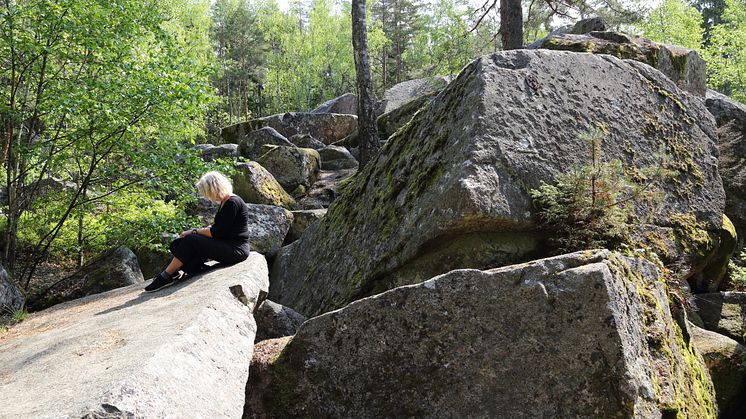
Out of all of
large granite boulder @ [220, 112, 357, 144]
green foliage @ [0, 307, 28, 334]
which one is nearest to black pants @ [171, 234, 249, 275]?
green foliage @ [0, 307, 28, 334]

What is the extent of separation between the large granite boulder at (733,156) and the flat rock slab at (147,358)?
→ 24.8 feet

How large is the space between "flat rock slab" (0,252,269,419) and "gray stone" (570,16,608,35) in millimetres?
12729

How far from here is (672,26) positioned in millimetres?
35750

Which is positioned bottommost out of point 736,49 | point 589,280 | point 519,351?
point 519,351

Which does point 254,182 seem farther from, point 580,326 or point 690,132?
point 580,326

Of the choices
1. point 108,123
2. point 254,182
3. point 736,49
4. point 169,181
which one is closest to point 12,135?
point 108,123

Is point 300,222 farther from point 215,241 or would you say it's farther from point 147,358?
point 147,358

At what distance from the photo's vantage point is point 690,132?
692 centimetres

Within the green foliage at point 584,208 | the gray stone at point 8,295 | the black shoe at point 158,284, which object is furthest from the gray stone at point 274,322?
the gray stone at point 8,295

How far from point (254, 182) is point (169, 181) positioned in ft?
13.2

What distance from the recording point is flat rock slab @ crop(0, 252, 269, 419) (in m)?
2.82

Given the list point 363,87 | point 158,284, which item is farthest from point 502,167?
point 363,87

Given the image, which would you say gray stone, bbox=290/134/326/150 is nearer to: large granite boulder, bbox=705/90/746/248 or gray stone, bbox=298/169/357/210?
gray stone, bbox=298/169/357/210

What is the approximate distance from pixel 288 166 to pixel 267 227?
642 centimetres
